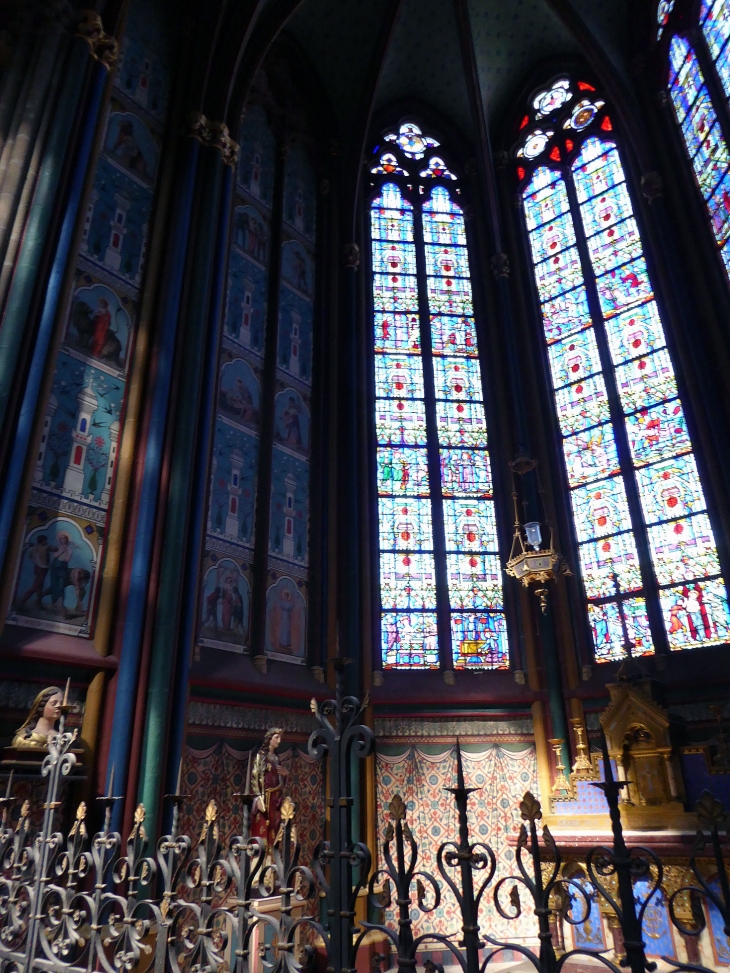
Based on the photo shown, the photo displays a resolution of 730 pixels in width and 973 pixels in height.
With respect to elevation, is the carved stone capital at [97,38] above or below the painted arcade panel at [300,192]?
below

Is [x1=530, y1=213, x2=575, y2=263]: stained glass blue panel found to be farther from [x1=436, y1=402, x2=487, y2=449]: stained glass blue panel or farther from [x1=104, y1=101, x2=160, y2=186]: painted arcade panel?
[x1=104, y1=101, x2=160, y2=186]: painted arcade panel

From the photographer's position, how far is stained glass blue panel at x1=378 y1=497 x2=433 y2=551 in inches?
459

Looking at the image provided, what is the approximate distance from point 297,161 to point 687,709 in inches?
432

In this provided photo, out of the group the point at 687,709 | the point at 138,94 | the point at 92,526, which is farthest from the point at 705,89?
the point at 92,526

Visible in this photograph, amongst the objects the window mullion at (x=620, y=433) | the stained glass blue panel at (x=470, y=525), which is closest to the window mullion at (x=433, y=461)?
the stained glass blue panel at (x=470, y=525)

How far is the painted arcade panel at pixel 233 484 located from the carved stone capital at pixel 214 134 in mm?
3919

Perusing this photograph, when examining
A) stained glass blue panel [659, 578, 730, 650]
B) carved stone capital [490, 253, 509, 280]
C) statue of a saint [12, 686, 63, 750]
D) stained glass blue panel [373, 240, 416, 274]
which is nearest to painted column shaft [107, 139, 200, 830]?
statue of a saint [12, 686, 63, 750]

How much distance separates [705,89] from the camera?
1122 cm

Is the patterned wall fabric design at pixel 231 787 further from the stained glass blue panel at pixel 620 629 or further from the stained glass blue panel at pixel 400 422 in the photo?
the stained glass blue panel at pixel 400 422

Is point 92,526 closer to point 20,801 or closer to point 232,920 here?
point 20,801

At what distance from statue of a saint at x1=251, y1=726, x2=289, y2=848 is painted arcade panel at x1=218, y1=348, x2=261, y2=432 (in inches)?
167

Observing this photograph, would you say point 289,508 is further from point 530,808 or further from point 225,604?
point 530,808

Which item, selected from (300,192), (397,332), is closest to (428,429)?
(397,332)

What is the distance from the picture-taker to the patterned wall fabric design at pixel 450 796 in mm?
A: 9578
